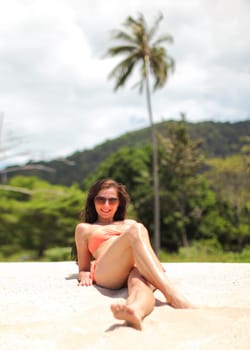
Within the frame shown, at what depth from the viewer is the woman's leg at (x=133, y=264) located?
2.81 meters

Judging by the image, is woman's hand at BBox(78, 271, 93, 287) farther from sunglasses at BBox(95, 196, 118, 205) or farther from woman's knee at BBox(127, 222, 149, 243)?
woman's knee at BBox(127, 222, 149, 243)

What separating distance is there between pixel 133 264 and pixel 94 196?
885 millimetres

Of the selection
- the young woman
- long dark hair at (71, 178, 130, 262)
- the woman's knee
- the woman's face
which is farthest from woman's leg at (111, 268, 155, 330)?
long dark hair at (71, 178, 130, 262)

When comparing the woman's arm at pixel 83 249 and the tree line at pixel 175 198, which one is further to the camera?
the tree line at pixel 175 198

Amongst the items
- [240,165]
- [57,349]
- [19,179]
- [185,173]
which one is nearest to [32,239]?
[19,179]

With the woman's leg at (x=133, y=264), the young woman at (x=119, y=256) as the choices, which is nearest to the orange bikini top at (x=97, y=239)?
the young woman at (x=119, y=256)

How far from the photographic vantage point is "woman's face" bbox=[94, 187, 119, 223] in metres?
3.66

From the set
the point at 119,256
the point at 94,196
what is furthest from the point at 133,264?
the point at 94,196

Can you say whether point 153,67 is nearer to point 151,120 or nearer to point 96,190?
point 151,120

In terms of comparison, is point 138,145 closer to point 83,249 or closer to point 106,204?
point 106,204

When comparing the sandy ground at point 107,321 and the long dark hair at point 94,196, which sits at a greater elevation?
the long dark hair at point 94,196

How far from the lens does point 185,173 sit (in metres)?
23.9

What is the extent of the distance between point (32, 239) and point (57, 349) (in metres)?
18.5

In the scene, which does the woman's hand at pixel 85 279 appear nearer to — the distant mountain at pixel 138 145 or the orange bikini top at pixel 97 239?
the orange bikini top at pixel 97 239
